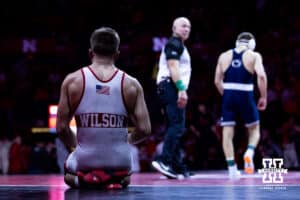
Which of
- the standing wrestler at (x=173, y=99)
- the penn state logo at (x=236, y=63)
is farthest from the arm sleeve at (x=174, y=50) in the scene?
the penn state logo at (x=236, y=63)

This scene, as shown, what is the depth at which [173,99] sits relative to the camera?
19.5 ft

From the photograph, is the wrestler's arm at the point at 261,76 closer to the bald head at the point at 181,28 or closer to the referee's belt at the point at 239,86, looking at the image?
the referee's belt at the point at 239,86

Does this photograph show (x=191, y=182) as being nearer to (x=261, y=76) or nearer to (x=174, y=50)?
(x=174, y=50)

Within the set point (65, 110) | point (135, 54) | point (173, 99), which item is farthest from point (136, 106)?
point (135, 54)

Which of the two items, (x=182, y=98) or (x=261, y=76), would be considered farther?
(x=261, y=76)

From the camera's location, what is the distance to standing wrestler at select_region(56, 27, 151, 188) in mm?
3529

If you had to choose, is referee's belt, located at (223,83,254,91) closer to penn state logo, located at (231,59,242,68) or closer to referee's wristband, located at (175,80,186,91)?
penn state logo, located at (231,59,242,68)

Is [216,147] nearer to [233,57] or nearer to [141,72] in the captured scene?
[141,72]

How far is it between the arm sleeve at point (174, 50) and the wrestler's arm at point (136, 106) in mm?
2368

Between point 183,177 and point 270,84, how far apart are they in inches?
274

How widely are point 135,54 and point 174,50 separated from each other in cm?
798

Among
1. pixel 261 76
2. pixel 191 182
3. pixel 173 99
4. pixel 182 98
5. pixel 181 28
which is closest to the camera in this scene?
pixel 191 182

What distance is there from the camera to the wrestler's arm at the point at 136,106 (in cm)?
357

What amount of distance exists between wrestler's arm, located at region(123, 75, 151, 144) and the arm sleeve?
2368 millimetres
